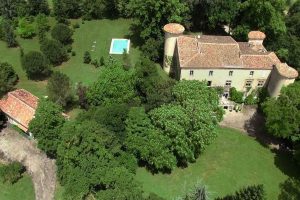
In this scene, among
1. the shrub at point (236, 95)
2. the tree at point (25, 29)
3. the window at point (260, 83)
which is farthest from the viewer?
the tree at point (25, 29)

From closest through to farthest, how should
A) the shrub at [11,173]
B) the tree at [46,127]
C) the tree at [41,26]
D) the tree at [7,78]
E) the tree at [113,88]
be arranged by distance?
1. the tree at [46,127]
2. the shrub at [11,173]
3. the tree at [113,88]
4. the tree at [7,78]
5. the tree at [41,26]

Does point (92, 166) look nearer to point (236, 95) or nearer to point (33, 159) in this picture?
point (33, 159)

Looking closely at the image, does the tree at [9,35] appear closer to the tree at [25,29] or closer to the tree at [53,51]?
the tree at [25,29]

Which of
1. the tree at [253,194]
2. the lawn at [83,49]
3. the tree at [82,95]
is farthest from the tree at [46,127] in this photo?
the tree at [253,194]

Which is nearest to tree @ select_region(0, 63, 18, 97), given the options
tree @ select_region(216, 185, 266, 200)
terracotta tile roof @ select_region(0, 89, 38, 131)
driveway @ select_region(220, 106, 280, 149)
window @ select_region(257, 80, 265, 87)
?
terracotta tile roof @ select_region(0, 89, 38, 131)

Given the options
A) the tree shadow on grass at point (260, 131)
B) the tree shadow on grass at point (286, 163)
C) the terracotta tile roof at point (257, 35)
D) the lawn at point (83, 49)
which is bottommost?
the tree shadow on grass at point (286, 163)

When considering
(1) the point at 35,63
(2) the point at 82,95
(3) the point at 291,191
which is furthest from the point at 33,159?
(3) the point at 291,191

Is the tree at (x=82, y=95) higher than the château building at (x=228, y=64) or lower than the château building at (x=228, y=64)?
lower
